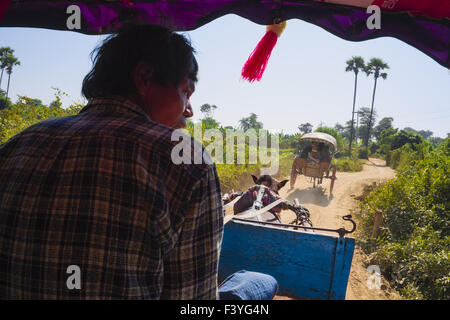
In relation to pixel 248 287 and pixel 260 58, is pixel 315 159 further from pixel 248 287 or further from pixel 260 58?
pixel 248 287

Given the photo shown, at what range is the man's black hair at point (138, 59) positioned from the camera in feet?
3.39

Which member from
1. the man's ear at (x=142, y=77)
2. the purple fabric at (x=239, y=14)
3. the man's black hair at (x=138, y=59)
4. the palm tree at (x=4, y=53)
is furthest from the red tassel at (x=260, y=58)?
the palm tree at (x=4, y=53)

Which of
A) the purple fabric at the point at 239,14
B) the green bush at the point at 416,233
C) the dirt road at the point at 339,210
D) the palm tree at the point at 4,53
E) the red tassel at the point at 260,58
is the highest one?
the palm tree at the point at 4,53

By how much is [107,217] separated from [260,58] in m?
1.32

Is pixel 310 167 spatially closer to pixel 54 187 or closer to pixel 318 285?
pixel 318 285

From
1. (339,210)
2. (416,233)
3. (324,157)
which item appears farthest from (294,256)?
(324,157)

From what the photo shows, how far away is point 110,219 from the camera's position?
80cm

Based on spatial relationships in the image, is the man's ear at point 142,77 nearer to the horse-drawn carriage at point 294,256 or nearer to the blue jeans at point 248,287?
the blue jeans at point 248,287

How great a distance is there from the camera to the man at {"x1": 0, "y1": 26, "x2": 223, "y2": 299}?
0.79 meters

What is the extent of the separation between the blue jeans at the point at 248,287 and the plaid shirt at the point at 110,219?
41 centimetres

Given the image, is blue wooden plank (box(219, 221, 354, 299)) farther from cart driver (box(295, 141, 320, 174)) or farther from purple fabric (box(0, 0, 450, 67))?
cart driver (box(295, 141, 320, 174))

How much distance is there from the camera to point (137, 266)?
780 millimetres

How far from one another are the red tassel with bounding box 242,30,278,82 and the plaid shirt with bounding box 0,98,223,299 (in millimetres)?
1045

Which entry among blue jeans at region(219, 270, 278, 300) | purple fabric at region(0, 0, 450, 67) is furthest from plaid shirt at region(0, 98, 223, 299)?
purple fabric at region(0, 0, 450, 67)
